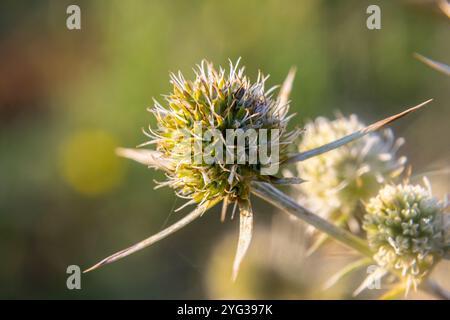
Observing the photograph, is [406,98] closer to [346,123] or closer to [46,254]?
[346,123]

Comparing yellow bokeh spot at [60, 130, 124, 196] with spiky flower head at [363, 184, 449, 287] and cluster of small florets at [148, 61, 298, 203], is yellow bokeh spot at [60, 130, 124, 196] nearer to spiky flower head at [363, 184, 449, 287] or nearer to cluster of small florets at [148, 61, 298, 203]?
cluster of small florets at [148, 61, 298, 203]

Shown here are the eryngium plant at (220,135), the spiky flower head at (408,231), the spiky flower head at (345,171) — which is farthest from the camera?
the spiky flower head at (345,171)

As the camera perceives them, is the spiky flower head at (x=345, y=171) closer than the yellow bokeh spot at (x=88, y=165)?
Yes

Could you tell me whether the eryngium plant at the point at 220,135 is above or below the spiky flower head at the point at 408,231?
above

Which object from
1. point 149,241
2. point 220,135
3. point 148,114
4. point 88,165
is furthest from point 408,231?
point 88,165

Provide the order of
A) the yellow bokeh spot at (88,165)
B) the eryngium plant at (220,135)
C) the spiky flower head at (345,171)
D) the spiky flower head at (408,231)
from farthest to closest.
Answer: the yellow bokeh spot at (88,165), the spiky flower head at (345,171), the spiky flower head at (408,231), the eryngium plant at (220,135)

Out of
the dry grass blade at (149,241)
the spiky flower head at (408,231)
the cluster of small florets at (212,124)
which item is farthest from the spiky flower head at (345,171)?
the dry grass blade at (149,241)

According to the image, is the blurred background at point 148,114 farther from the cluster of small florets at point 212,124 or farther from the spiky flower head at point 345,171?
the cluster of small florets at point 212,124
